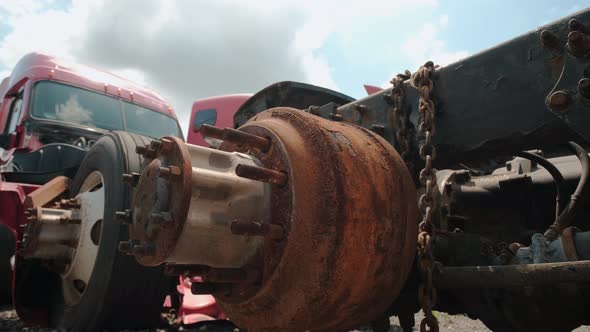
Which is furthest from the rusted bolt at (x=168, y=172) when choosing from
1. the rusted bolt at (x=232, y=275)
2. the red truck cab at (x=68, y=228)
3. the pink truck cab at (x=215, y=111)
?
the pink truck cab at (x=215, y=111)

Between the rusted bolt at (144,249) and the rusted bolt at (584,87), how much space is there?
108 cm

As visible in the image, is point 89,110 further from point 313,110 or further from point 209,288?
point 209,288

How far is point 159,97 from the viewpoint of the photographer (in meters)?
5.77

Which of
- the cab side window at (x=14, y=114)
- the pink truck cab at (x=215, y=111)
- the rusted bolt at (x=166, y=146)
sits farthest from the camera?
the pink truck cab at (x=215, y=111)

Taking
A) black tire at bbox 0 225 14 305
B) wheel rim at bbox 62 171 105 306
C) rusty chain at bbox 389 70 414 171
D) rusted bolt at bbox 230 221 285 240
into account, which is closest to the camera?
rusted bolt at bbox 230 221 285 240

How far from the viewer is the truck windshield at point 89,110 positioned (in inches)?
179

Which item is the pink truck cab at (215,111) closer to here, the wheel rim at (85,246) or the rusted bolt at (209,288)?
the wheel rim at (85,246)

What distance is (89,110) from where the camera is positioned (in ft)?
15.6

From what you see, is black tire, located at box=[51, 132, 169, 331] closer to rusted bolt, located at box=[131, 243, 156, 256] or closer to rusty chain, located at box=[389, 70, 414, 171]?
rusted bolt, located at box=[131, 243, 156, 256]

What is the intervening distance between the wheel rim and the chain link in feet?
6.28

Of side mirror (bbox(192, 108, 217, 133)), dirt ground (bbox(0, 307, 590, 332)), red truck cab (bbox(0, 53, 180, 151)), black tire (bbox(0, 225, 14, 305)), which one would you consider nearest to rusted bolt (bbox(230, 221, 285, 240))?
dirt ground (bbox(0, 307, 590, 332))

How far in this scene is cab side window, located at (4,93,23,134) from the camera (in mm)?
4688

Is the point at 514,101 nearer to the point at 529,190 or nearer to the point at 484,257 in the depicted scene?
the point at 484,257

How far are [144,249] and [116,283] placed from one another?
1437 mm
